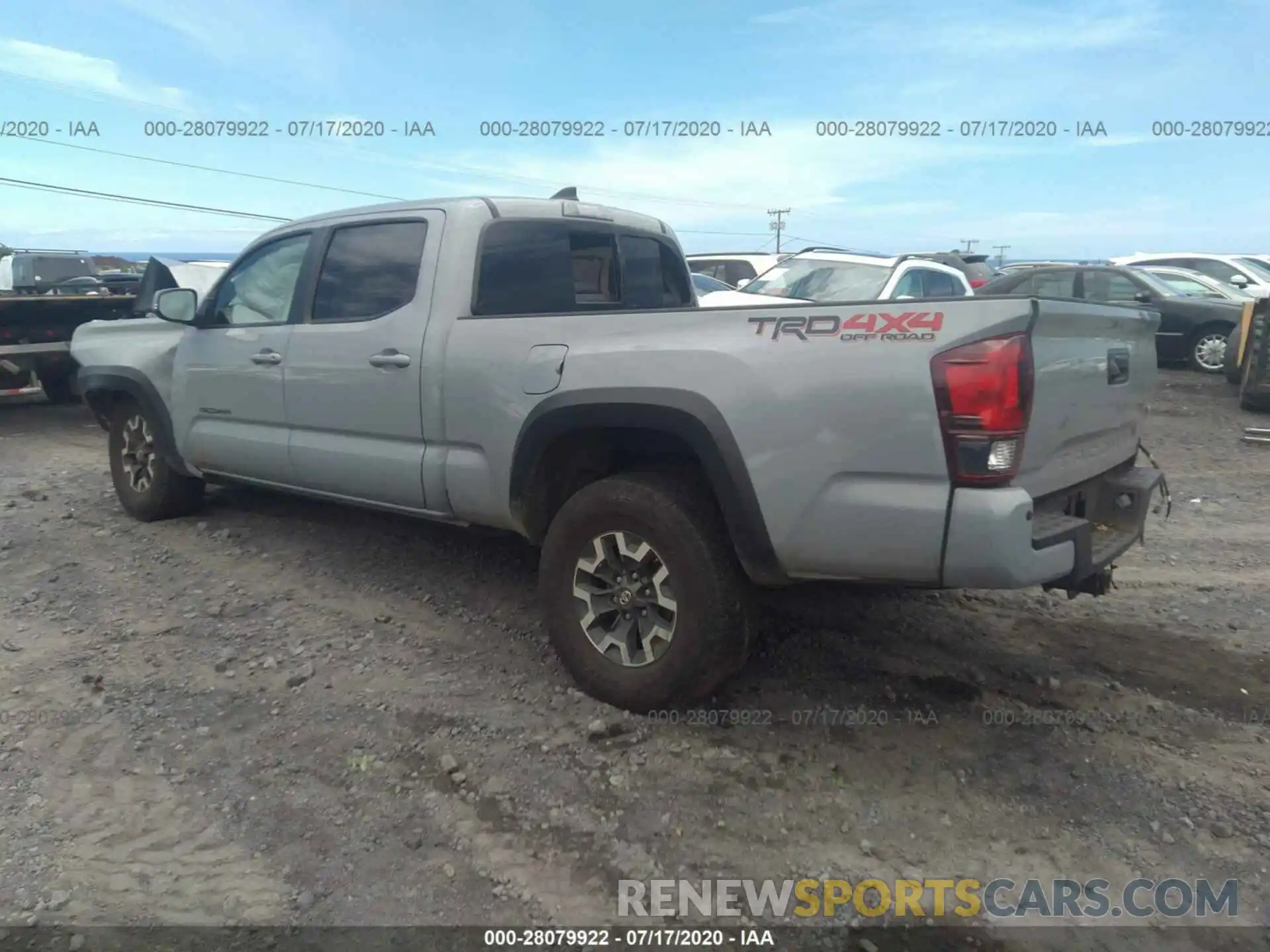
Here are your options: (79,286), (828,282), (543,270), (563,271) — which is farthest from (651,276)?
(79,286)

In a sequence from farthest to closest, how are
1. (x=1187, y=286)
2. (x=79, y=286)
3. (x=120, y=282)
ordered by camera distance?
1. (x=120, y=282)
2. (x=79, y=286)
3. (x=1187, y=286)

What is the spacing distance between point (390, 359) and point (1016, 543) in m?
2.67

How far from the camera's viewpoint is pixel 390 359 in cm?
405

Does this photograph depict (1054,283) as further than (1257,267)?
No

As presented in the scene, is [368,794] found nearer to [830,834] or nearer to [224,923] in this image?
[224,923]

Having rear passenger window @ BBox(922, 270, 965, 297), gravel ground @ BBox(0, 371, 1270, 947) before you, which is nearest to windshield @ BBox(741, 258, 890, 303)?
rear passenger window @ BBox(922, 270, 965, 297)

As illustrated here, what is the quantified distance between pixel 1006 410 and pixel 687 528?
108cm

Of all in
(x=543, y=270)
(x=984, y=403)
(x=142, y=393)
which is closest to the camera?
(x=984, y=403)

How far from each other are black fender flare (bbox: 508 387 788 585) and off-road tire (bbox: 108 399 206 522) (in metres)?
3.46

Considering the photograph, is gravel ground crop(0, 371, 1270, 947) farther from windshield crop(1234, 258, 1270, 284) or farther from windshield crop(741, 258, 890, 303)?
windshield crop(1234, 258, 1270, 284)

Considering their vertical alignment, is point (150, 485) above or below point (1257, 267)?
below

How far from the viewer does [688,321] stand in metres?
3.15

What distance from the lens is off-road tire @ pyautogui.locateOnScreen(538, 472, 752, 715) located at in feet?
10.3

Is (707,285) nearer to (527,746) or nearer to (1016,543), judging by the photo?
(527,746)
